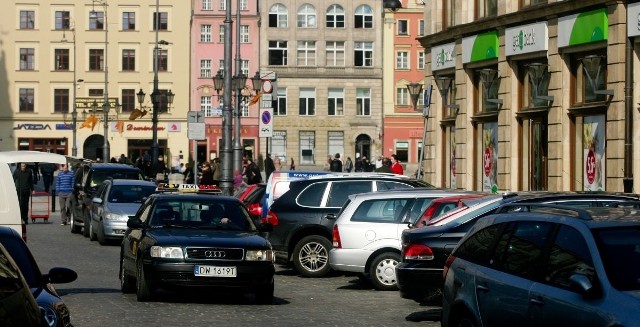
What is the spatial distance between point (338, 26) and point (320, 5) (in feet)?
6.27

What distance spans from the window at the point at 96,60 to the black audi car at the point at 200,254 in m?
83.6

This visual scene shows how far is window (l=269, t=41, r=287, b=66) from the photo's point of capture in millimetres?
98625

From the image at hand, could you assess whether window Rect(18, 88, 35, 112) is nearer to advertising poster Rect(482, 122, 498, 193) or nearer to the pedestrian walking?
the pedestrian walking

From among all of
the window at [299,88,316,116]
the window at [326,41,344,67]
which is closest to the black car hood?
the window at [299,88,316,116]

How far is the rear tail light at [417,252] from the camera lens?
17234mm

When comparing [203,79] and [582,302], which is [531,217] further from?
[203,79]

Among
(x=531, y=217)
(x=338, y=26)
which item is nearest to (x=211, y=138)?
(x=338, y=26)

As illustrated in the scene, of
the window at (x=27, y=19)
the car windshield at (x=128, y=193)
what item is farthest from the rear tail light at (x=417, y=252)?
the window at (x=27, y=19)

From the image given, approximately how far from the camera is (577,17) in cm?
3206

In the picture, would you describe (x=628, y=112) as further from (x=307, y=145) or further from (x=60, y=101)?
(x=60, y=101)

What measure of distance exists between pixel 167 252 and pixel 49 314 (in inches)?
336

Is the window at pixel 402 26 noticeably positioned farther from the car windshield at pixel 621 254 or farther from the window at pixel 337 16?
the car windshield at pixel 621 254

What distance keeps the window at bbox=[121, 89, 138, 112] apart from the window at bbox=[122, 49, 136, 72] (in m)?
1.54

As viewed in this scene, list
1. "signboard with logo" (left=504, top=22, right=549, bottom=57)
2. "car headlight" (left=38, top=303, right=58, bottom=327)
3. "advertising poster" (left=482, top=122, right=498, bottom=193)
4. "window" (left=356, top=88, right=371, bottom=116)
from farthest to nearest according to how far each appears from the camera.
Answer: "window" (left=356, top=88, right=371, bottom=116), "advertising poster" (left=482, top=122, right=498, bottom=193), "signboard with logo" (left=504, top=22, right=549, bottom=57), "car headlight" (left=38, top=303, right=58, bottom=327)
